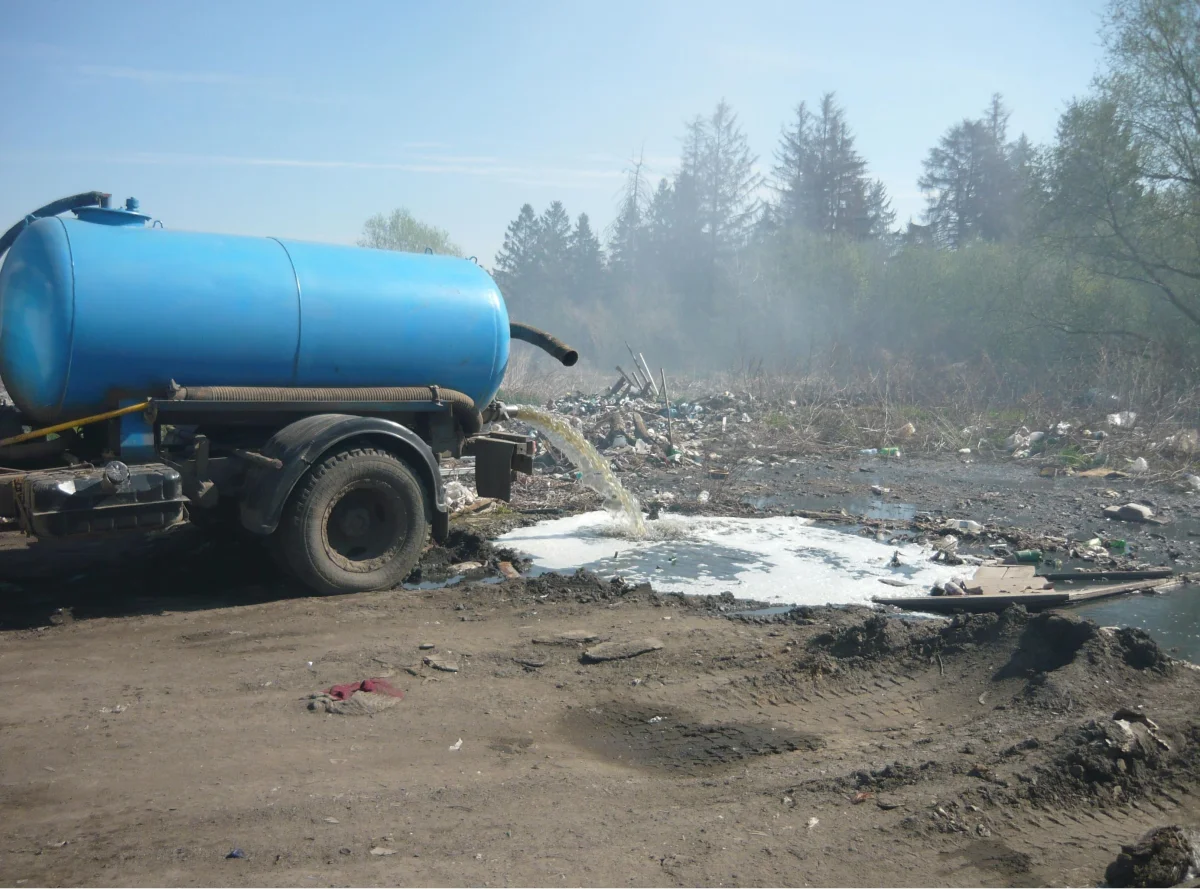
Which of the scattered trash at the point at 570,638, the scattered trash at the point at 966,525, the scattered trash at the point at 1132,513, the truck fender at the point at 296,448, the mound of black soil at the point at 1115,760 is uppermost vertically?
the truck fender at the point at 296,448

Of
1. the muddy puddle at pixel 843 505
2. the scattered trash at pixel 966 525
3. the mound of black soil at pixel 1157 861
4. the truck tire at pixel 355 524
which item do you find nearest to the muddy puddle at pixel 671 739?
the mound of black soil at pixel 1157 861

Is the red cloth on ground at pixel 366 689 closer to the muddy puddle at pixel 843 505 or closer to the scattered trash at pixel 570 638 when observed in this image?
the scattered trash at pixel 570 638

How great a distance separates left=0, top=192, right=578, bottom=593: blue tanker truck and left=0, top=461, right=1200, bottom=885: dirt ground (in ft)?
2.40

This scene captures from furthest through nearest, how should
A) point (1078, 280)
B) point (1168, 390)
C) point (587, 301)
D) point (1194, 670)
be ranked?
1. point (587, 301)
2. point (1078, 280)
3. point (1168, 390)
4. point (1194, 670)

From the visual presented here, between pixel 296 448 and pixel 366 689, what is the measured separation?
6.96ft

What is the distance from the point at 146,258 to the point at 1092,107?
2317cm

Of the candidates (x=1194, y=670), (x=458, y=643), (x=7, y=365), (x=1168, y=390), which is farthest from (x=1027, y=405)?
(x=7, y=365)

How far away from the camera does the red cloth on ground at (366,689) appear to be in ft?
15.1

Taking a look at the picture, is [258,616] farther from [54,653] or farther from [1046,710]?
[1046,710]

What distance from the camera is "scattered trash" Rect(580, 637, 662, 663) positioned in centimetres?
537

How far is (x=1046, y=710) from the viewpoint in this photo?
14.5ft

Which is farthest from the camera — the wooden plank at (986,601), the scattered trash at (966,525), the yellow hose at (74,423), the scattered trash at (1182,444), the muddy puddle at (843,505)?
the scattered trash at (1182,444)

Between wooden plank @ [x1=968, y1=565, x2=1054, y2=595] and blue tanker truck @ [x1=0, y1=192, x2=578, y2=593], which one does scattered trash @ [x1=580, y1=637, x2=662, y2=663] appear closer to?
blue tanker truck @ [x1=0, y1=192, x2=578, y2=593]

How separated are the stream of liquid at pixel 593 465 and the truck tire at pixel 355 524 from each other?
204 centimetres
